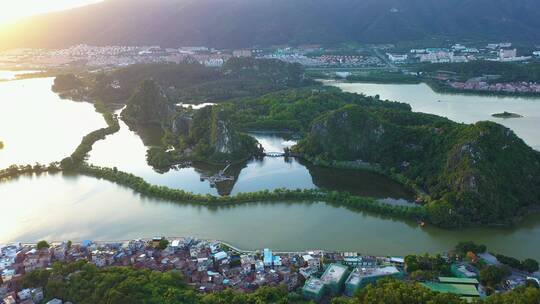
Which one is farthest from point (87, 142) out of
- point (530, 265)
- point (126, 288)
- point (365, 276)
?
point (530, 265)

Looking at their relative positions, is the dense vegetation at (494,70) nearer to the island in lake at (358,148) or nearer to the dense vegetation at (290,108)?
the dense vegetation at (290,108)

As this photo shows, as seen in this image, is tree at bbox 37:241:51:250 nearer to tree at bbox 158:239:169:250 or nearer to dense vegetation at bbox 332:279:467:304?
tree at bbox 158:239:169:250

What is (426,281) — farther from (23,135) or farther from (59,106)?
(59,106)

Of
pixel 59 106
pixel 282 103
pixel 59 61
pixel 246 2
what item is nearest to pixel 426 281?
pixel 282 103

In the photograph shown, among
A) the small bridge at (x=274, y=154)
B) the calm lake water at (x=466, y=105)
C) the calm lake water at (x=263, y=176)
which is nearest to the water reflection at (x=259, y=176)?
the calm lake water at (x=263, y=176)

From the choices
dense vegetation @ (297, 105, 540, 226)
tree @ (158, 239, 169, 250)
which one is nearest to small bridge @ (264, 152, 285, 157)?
dense vegetation @ (297, 105, 540, 226)
